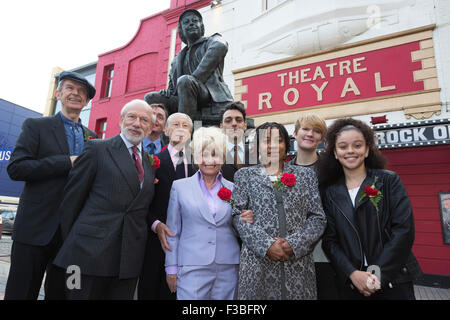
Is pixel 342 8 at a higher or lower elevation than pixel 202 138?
higher

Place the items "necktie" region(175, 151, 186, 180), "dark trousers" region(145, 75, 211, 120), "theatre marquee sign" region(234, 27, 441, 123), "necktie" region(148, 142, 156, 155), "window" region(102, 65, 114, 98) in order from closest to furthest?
1. "necktie" region(175, 151, 186, 180)
2. "necktie" region(148, 142, 156, 155)
3. "dark trousers" region(145, 75, 211, 120)
4. "theatre marquee sign" region(234, 27, 441, 123)
5. "window" region(102, 65, 114, 98)

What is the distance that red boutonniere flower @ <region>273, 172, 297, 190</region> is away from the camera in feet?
5.32

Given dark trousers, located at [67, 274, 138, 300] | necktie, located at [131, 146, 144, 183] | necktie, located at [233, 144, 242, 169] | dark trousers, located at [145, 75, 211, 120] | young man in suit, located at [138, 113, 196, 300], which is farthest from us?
dark trousers, located at [145, 75, 211, 120]

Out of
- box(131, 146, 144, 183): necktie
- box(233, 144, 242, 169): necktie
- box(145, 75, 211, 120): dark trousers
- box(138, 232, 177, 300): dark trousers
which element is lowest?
box(138, 232, 177, 300): dark trousers

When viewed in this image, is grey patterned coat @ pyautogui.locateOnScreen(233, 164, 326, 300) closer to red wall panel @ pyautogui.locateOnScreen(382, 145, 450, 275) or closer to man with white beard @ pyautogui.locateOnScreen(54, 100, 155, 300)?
man with white beard @ pyautogui.locateOnScreen(54, 100, 155, 300)

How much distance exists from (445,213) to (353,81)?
3925mm

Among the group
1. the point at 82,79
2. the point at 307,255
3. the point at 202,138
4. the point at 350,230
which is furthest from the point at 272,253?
the point at 82,79

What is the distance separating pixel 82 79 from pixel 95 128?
11.3 meters

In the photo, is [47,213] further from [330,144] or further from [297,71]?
[297,71]

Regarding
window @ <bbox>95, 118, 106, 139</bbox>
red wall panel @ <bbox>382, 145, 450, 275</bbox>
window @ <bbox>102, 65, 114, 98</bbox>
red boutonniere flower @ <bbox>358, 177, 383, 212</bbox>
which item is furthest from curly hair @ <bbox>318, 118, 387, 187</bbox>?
window @ <bbox>102, 65, 114, 98</bbox>

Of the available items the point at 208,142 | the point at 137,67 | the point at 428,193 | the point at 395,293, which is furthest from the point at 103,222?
the point at 137,67

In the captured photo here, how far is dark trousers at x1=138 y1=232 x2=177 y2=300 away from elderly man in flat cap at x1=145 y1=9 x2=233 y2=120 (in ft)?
5.25

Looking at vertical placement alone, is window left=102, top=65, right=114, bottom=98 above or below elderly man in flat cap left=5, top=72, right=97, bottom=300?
above

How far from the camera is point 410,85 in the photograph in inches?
257
